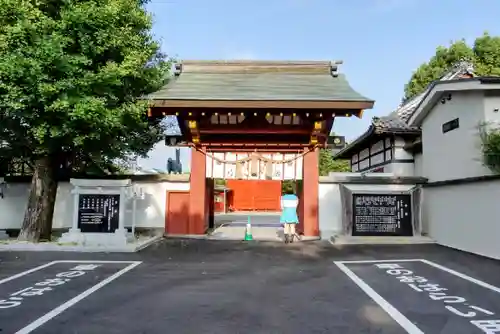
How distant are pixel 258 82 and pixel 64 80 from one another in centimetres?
609

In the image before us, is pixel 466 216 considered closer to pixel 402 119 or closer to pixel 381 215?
pixel 381 215

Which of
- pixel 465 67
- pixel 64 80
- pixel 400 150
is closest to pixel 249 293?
pixel 64 80

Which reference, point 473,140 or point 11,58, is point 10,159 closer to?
point 11,58

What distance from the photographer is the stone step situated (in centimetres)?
1145

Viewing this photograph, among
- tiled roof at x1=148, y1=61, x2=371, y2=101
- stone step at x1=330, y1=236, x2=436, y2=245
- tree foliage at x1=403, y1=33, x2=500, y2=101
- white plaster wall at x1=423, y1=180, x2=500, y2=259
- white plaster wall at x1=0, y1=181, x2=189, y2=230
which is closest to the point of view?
white plaster wall at x1=423, y1=180, x2=500, y2=259

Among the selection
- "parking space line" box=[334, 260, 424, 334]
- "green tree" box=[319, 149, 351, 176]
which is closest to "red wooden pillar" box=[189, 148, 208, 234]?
"parking space line" box=[334, 260, 424, 334]

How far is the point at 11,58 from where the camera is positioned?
8.74 meters

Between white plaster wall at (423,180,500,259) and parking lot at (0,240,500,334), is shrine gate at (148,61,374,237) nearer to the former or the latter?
white plaster wall at (423,180,500,259)

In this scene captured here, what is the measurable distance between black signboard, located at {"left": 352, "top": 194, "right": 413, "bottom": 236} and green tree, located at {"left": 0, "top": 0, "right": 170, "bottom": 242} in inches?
263

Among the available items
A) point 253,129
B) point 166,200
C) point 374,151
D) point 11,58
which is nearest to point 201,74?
point 253,129

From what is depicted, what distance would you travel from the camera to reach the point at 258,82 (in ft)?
43.4

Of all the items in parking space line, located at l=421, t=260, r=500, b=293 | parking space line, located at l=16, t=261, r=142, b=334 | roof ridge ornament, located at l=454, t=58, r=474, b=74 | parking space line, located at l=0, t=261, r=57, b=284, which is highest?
roof ridge ornament, located at l=454, t=58, r=474, b=74

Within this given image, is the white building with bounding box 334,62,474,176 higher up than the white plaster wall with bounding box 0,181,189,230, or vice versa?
the white building with bounding box 334,62,474,176

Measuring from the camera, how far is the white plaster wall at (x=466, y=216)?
8859mm
